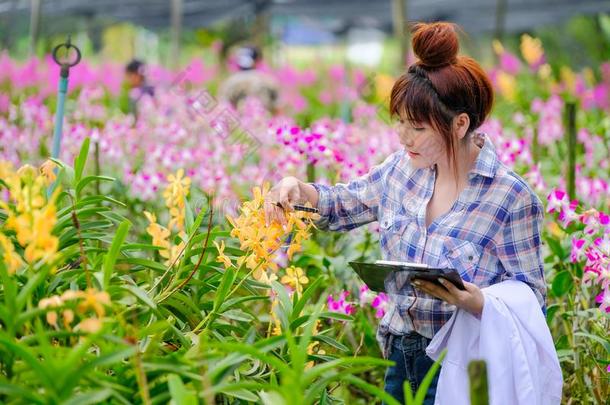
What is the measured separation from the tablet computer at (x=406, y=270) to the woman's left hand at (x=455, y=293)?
0.04 ft

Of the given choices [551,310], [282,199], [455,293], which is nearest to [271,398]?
[455,293]

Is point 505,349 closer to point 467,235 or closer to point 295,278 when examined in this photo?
point 467,235

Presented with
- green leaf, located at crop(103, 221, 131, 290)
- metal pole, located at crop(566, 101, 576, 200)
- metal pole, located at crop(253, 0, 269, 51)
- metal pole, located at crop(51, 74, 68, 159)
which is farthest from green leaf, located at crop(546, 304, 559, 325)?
metal pole, located at crop(253, 0, 269, 51)

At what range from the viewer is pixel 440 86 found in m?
2.08

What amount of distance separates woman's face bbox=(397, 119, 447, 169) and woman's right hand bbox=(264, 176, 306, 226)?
0.94 ft

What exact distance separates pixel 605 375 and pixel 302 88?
400 inches

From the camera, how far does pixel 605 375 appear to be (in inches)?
99.8

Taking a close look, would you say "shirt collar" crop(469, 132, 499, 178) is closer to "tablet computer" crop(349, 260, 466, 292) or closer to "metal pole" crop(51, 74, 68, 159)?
"tablet computer" crop(349, 260, 466, 292)

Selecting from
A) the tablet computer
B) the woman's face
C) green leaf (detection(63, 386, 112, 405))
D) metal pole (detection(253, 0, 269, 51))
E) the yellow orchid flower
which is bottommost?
green leaf (detection(63, 386, 112, 405))

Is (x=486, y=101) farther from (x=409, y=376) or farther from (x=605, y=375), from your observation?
(x=605, y=375)

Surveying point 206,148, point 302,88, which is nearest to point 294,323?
point 206,148

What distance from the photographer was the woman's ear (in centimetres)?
209

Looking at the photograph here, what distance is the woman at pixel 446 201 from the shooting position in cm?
206

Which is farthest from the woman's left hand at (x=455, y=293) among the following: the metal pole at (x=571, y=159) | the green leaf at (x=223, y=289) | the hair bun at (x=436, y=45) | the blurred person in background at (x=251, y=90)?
the blurred person in background at (x=251, y=90)
